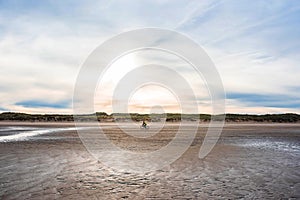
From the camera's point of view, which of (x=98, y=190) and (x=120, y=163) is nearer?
(x=98, y=190)

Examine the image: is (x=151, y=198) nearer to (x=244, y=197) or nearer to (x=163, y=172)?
(x=244, y=197)

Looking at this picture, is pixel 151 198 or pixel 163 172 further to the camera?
pixel 163 172

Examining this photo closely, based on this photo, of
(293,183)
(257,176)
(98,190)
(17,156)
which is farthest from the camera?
(17,156)

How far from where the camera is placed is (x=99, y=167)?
12.5m

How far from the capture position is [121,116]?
4296 inches

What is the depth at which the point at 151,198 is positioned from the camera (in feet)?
25.5

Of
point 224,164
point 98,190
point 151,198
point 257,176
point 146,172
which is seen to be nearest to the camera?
point 151,198

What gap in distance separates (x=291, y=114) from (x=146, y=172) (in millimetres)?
114234

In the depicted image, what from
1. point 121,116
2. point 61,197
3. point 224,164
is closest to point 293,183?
point 224,164

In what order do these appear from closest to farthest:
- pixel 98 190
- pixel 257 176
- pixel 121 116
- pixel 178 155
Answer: pixel 98 190 < pixel 257 176 < pixel 178 155 < pixel 121 116

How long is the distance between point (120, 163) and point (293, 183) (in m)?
6.99

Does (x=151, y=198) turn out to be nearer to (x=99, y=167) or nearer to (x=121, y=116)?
(x=99, y=167)

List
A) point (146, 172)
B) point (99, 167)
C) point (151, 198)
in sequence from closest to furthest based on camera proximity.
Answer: point (151, 198)
point (146, 172)
point (99, 167)

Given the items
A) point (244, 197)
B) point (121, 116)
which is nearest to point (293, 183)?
point (244, 197)
